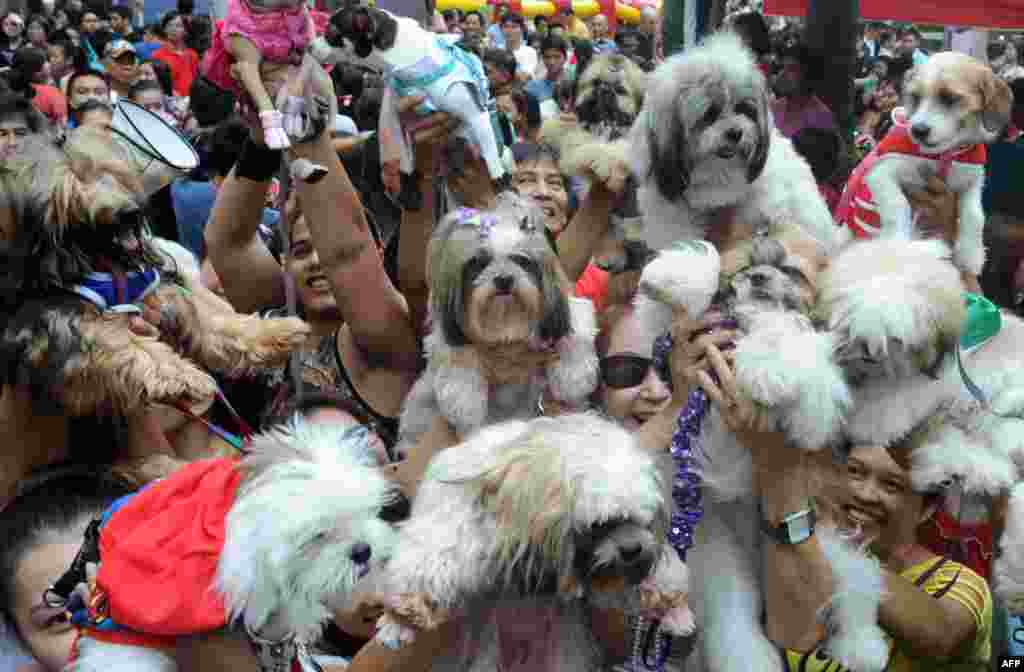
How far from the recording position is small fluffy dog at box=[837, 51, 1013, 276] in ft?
13.5

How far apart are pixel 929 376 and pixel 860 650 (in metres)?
0.60

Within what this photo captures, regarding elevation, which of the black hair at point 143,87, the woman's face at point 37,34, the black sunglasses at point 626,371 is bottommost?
the woman's face at point 37,34

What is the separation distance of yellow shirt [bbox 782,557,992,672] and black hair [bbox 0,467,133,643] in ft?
5.53

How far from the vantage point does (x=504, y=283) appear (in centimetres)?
257

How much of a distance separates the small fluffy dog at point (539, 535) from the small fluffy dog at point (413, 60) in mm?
1379

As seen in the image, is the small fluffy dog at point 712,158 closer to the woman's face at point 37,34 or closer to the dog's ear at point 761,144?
the dog's ear at point 761,144

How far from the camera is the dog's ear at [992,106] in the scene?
4219mm

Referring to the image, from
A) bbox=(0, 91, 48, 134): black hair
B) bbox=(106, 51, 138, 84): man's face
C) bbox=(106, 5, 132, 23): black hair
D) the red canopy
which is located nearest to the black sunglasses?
bbox=(0, 91, 48, 134): black hair

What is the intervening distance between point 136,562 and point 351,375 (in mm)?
1356

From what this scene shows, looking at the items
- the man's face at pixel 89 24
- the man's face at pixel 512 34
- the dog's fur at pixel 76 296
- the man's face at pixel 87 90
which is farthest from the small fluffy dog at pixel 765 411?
the man's face at pixel 89 24

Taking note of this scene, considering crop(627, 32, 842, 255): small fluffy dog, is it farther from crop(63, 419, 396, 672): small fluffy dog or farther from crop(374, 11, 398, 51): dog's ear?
crop(63, 419, 396, 672): small fluffy dog

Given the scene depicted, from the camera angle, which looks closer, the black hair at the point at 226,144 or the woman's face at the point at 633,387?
the woman's face at the point at 633,387

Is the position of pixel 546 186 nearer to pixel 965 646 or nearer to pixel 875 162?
pixel 875 162

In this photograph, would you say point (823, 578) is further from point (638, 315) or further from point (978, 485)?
point (638, 315)
